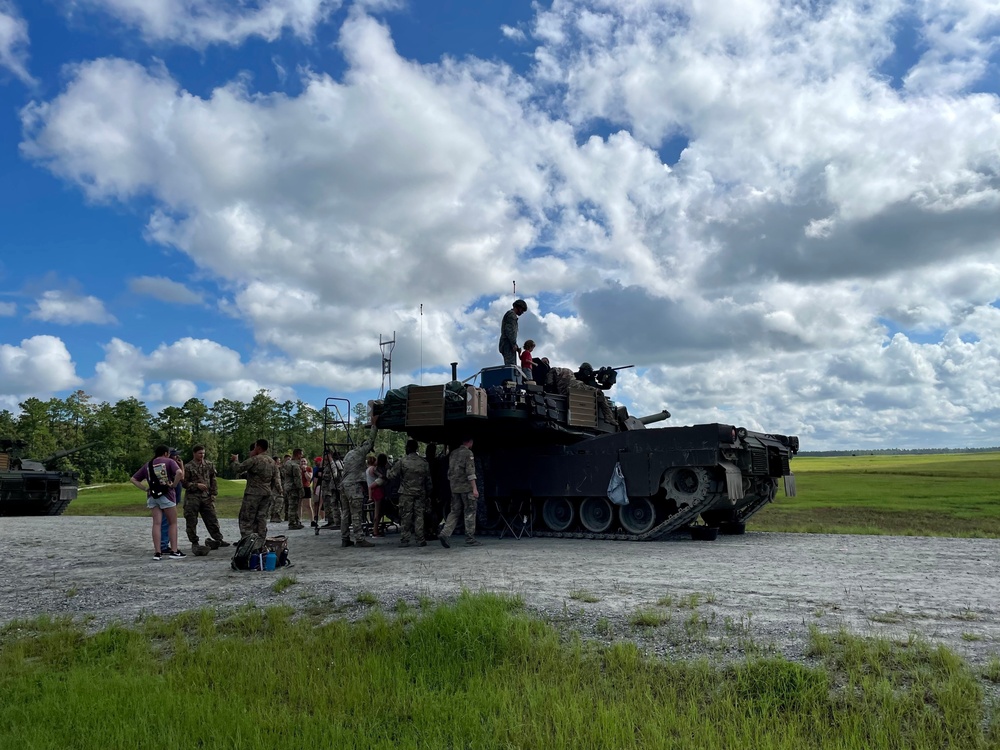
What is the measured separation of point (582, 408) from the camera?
15.2 meters

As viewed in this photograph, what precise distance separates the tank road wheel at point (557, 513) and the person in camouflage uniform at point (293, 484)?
6089 mm

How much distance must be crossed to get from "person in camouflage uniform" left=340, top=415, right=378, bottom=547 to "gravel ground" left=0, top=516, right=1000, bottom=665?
0.42 metres

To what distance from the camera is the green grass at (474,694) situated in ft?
12.0

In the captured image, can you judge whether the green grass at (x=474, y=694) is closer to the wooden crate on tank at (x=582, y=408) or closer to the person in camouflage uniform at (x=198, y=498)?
the person in camouflage uniform at (x=198, y=498)

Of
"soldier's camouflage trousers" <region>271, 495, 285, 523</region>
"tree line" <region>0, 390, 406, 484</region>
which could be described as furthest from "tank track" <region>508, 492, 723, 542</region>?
"tree line" <region>0, 390, 406, 484</region>

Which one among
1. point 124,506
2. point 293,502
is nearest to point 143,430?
point 124,506

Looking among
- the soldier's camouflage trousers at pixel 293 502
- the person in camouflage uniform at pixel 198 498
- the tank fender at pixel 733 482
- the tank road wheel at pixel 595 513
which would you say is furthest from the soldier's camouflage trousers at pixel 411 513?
the soldier's camouflage trousers at pixel 293 502

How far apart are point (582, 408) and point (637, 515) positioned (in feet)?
8.17

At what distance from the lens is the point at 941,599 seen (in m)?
6.23

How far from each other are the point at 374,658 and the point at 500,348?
34.9ft

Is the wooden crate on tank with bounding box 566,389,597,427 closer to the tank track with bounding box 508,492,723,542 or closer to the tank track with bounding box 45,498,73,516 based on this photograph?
the tank track with bounding box 508,492,723,542

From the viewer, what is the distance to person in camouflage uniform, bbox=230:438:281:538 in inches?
436

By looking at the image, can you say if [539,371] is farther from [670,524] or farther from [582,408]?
[670,524]

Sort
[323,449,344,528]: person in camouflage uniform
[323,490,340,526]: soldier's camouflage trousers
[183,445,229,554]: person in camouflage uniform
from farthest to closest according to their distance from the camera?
[323,490,340,526]: soldier's camouflage trousers, [323,449,344,528]: person in camouflage uniform, [183,445,229,554]: person in camouflage uniform
